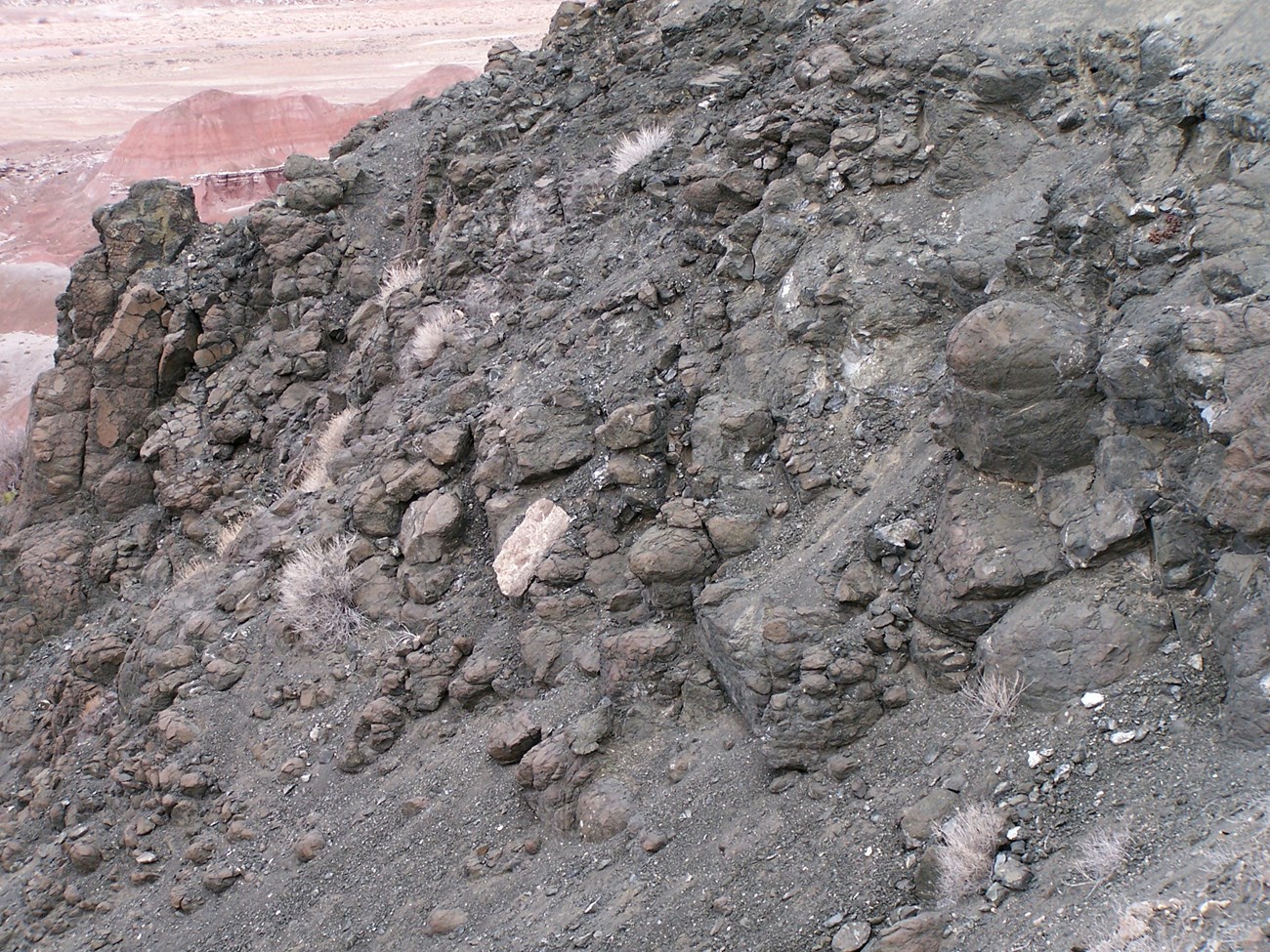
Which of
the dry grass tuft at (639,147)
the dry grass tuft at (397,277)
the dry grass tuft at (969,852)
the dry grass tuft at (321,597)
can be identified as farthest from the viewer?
the dry grass tuft at (397,277)

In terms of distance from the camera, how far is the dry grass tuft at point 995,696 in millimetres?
5511

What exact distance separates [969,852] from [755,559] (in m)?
2.62

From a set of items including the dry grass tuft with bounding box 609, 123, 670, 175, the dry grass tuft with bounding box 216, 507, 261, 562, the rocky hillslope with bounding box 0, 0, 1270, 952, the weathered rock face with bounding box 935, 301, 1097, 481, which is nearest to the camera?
the rocky hillslope with bounding box 0, 0, 1270, 952

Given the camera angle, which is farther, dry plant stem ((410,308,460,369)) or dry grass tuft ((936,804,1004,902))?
dry plant stem ((410,308,460,369))

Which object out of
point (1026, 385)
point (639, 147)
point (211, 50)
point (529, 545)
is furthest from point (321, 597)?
point (211, 50)

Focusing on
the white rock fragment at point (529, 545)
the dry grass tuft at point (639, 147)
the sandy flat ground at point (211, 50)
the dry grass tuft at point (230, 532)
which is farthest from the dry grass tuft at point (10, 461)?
the sandy flat ground at point (211, 50)

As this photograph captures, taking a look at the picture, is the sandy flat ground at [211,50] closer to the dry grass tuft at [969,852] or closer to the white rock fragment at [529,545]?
the white rock fragment at [529,545]

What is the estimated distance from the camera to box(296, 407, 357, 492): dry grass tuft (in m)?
11.3

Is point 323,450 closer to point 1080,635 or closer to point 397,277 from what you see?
point 397,277

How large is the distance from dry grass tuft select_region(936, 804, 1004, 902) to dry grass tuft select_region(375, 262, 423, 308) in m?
9.50

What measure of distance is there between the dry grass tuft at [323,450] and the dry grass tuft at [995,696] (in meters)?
7.78

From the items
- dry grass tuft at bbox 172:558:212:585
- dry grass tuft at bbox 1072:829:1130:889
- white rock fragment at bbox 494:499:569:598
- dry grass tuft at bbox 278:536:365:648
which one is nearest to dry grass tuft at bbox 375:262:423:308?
dry grass tuft at bbox 172:558:212:585

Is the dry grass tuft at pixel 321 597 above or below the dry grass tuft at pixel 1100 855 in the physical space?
below

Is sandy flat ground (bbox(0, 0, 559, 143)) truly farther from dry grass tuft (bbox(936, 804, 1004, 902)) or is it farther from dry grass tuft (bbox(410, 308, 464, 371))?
dry grass tuft (bbox(936, 804, 1004, 902))
